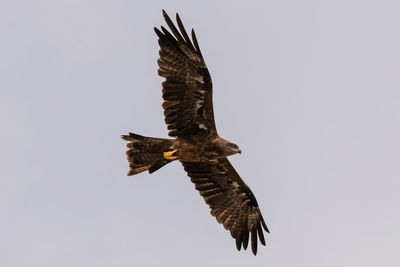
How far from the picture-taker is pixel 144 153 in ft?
61.5

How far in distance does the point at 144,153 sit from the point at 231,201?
9.27 ft

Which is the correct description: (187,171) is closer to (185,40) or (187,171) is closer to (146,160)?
(146,160)

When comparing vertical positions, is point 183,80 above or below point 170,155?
above

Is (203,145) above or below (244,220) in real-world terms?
above

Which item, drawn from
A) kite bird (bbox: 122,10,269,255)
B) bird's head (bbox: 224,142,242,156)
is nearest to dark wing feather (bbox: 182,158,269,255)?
kite bird (bbox: 122,10,269,255)

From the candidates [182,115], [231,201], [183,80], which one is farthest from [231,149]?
[231,201]

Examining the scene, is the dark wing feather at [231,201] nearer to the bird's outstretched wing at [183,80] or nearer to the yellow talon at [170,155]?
the yellow talon at [170,155]

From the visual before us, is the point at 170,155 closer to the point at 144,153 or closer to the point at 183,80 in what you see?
the point at 144,153

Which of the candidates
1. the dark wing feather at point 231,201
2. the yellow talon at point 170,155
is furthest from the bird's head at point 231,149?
the dark wing feather at point 231,201

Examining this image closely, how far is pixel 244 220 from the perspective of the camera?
2025 cm

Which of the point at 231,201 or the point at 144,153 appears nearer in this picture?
the point at 144,153

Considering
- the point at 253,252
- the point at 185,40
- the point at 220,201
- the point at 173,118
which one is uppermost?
the point at 185,40

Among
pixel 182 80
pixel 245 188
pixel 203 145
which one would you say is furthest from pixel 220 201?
pixel 182 80

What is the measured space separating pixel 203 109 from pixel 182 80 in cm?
82
